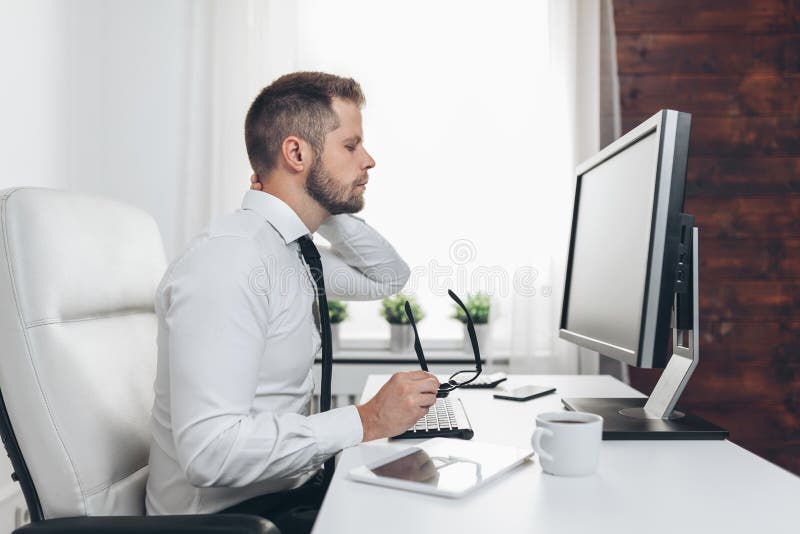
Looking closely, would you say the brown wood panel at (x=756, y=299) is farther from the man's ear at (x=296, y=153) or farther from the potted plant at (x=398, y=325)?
the man's ear at (x=296, y=153)

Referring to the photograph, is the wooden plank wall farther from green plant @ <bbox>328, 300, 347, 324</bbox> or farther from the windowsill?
green plant @ <bbox>328, 300, 347, 324</bbox>

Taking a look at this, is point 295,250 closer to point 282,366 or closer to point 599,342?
point 282,366

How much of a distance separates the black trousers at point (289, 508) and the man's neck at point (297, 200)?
0.49 m

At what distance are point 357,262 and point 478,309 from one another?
887 mm

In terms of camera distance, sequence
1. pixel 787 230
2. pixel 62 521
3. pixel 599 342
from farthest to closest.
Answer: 1. pixel 787 230
2. pixel 599 342
3. pixel 62 521

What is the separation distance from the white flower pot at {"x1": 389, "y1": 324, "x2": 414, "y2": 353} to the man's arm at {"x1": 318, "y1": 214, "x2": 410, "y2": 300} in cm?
74

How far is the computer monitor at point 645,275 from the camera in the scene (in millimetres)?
936

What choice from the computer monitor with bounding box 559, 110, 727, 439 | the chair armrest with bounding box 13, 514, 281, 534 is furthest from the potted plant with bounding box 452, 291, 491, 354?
the chair armrest with bounding box 13, 514, 281, 534

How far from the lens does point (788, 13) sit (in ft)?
8.07

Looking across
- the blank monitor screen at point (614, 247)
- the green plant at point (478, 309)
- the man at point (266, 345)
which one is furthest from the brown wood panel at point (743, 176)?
the man at point (266, 345)

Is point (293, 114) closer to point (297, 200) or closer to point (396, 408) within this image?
point (297, 200)

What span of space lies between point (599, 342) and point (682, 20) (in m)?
1.82

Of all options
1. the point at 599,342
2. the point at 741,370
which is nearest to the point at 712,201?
the point at 741,370

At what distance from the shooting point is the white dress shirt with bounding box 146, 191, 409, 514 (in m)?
0.87
